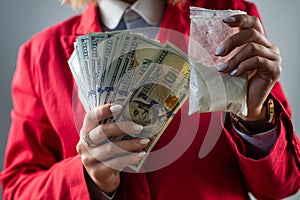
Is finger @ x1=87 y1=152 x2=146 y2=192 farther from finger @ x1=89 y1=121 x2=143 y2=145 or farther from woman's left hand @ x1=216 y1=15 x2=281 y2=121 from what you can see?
woman's left hand @ x1=216 y1=15 x2=281 y2=121

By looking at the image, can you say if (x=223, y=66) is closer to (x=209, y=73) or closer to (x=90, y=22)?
(x=209, y=73)

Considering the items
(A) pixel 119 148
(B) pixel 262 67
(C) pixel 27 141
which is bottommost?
(C) pixel 27 141

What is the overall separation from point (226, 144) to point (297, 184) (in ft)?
0.49

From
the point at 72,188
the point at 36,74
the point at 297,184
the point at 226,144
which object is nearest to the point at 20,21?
the point at 36,74

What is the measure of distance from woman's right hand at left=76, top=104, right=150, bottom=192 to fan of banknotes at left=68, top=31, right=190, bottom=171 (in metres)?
0.01

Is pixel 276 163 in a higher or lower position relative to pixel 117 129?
lower

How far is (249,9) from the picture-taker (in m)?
0.88

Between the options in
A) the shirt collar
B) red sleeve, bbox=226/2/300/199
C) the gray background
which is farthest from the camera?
the gray background

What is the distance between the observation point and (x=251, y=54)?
688mm

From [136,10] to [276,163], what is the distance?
39 centimetres

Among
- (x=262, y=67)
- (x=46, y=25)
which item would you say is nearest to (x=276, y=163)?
(x=262, y=67)

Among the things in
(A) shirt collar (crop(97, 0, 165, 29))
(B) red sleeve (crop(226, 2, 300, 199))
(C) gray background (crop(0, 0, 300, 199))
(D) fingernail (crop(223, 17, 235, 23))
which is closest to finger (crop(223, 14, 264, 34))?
(D) fingernail (crop(223, 17, 235, 23))

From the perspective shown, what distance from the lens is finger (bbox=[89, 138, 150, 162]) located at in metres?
0.73

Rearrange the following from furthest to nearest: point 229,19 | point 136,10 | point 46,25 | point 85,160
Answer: point 46,25 < point 136,10 < point 85,160 < point 229,19
